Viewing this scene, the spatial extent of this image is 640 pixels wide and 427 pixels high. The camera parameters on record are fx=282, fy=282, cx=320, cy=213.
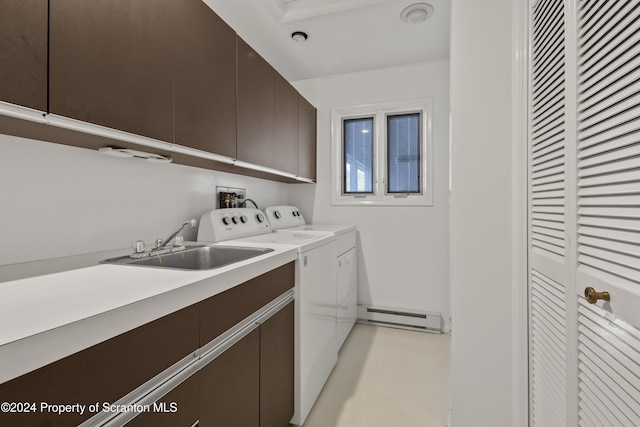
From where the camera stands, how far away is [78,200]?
1174 millimetres

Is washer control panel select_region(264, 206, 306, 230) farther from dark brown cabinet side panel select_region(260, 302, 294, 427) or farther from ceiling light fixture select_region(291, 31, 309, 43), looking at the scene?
ceiling light fixture select_region(291, 31, 309, 43)

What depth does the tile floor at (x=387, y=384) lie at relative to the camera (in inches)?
62.3

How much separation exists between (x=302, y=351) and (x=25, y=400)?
1.15 metres

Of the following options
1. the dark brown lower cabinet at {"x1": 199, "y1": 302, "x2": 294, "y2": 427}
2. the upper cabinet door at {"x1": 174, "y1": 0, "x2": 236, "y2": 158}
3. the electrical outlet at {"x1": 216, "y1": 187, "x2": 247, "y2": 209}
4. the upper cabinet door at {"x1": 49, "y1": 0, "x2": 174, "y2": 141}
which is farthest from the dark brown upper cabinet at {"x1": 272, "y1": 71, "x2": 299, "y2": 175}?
the dark brown lower cabinet at {"x1": 199, "y1": 302, "x2": 294, "y2": 427}

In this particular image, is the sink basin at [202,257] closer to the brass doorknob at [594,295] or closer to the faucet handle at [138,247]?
the faucet handle at [138,247]

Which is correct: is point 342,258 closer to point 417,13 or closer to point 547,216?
point 547,216

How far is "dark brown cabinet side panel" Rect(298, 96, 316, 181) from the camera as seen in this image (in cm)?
255

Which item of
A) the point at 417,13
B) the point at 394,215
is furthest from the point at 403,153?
the point at 417,13

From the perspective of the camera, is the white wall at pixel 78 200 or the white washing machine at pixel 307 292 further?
the white washing machine at pixel 307 292

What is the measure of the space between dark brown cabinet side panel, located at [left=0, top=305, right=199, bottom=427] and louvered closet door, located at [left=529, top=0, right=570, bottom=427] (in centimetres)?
112

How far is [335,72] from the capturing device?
9.62 ft

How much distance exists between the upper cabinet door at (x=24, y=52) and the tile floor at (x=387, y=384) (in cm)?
179

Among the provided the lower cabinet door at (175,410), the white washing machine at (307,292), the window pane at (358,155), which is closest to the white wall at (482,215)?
the white washing machine at (307,292)

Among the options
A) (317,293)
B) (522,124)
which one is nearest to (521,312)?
(522,124)
